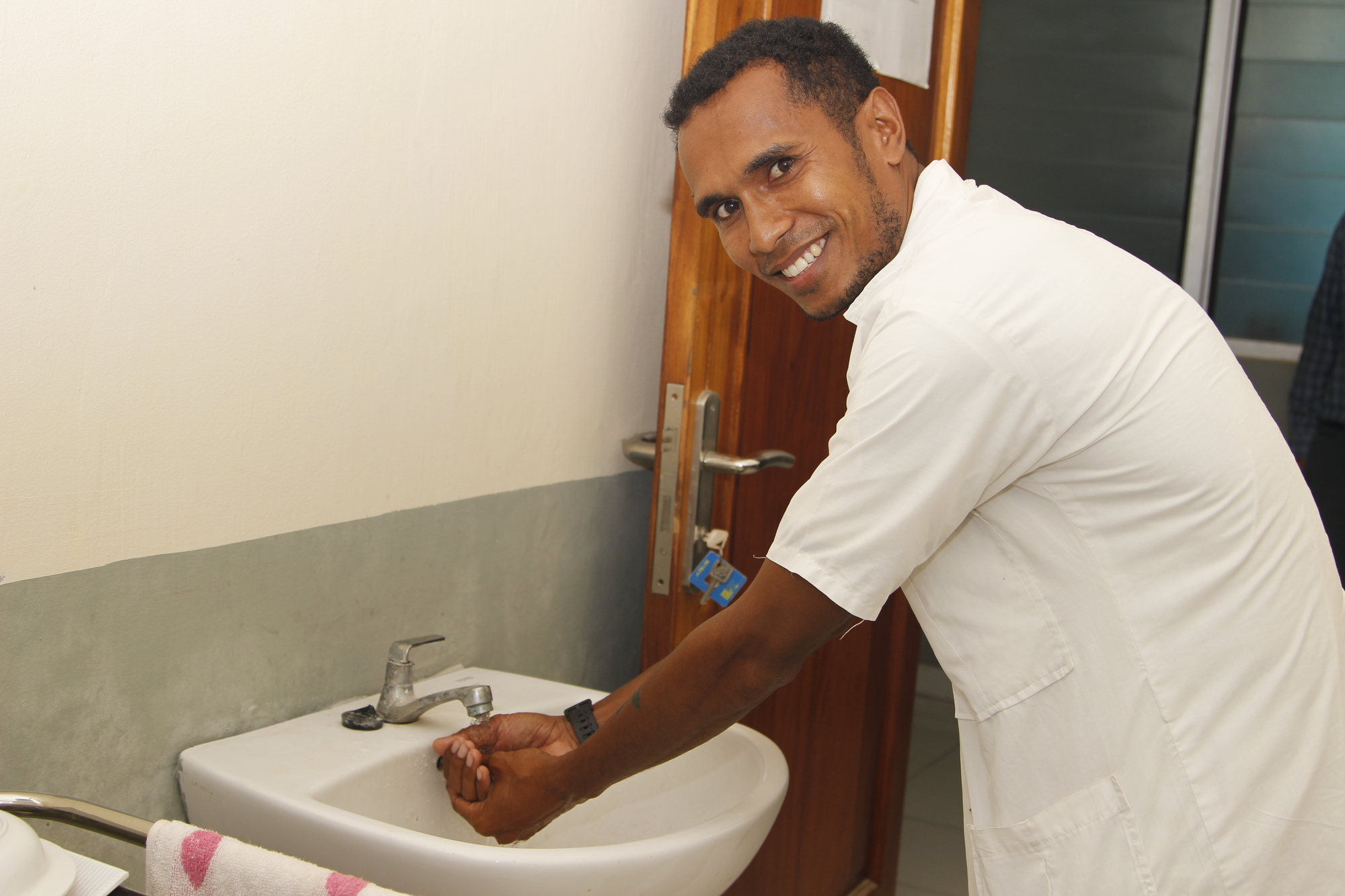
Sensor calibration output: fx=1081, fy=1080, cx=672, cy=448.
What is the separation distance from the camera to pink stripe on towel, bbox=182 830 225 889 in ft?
2.31

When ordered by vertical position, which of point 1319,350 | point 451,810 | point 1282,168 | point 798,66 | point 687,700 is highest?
point 1282,168

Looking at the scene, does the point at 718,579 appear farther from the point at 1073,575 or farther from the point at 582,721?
the point at 1073,575

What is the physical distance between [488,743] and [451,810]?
97 mm

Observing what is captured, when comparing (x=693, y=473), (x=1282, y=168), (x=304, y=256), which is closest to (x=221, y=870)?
(x=304, y=256)

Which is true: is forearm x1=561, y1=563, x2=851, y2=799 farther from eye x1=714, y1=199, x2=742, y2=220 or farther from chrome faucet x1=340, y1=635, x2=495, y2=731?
eye x1=714, y1=199, x2=742, y2=220

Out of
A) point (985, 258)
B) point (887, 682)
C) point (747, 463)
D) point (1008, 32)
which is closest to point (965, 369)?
point (985, 258)

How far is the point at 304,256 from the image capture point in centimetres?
109

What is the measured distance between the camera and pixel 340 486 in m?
1.17

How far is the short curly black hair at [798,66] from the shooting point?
1043 mm

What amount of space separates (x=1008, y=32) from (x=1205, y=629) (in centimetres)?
307

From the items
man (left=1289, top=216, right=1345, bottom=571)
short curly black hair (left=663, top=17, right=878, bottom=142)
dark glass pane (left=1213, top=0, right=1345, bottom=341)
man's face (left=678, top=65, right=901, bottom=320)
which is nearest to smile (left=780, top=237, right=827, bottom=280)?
man's face (left=678, top=65, right=901, bottom=320)

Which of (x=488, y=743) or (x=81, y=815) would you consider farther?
(x=488, y=743)

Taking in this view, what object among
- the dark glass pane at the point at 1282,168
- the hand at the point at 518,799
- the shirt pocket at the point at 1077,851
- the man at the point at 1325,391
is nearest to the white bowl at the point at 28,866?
the hand at the point at 518,799

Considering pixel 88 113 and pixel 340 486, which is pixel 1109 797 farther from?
pixel 88 113
